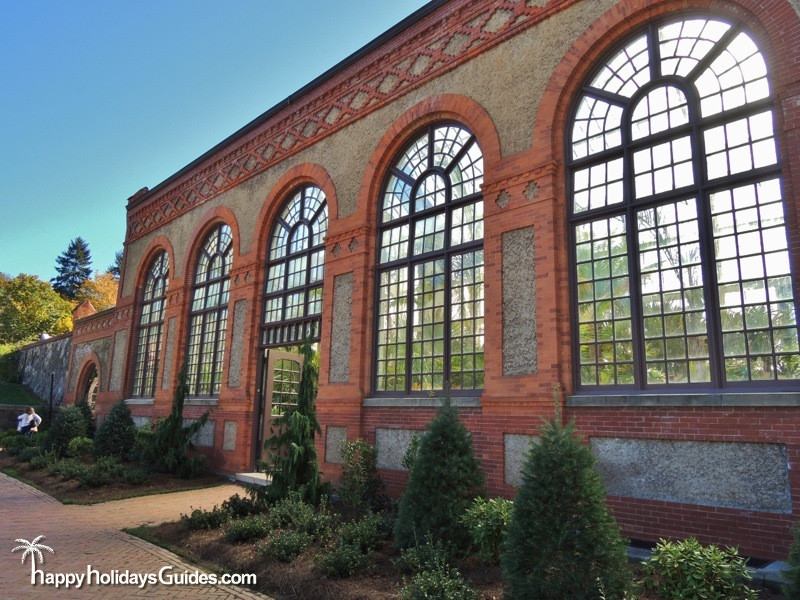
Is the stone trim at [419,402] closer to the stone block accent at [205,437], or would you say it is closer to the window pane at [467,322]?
the window pane at [467,322]

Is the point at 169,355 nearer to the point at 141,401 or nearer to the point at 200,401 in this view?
the point at 141,401

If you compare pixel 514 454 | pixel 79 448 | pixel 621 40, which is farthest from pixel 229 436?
pixel 621 40

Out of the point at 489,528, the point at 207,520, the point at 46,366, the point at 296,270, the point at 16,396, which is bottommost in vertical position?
the point at 207,520

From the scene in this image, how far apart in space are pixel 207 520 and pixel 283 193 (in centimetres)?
848

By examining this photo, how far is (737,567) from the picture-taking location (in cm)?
455

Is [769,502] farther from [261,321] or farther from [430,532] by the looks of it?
[261,321]

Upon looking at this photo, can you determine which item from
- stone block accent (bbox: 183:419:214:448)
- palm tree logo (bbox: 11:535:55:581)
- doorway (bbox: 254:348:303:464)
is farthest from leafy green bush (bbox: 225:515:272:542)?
stone block accent (bbox: 183:419:214:448)

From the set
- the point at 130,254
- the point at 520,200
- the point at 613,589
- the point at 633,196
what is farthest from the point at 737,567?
the point at 130,254

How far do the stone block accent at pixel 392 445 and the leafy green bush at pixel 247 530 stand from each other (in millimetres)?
→ 2697

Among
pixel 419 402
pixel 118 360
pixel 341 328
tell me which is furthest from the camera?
pixel 118 360

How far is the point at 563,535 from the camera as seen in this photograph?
14.2 feet

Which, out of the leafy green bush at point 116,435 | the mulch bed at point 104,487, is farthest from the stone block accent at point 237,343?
the leafy green bush at point 116,435

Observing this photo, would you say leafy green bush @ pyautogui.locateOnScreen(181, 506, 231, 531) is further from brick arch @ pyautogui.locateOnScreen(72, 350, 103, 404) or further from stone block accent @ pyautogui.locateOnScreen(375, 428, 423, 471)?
brick arch @ pyautogui.locateOnScreen(72, 350, 103, 404)

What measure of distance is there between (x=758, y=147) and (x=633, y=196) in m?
1.50
